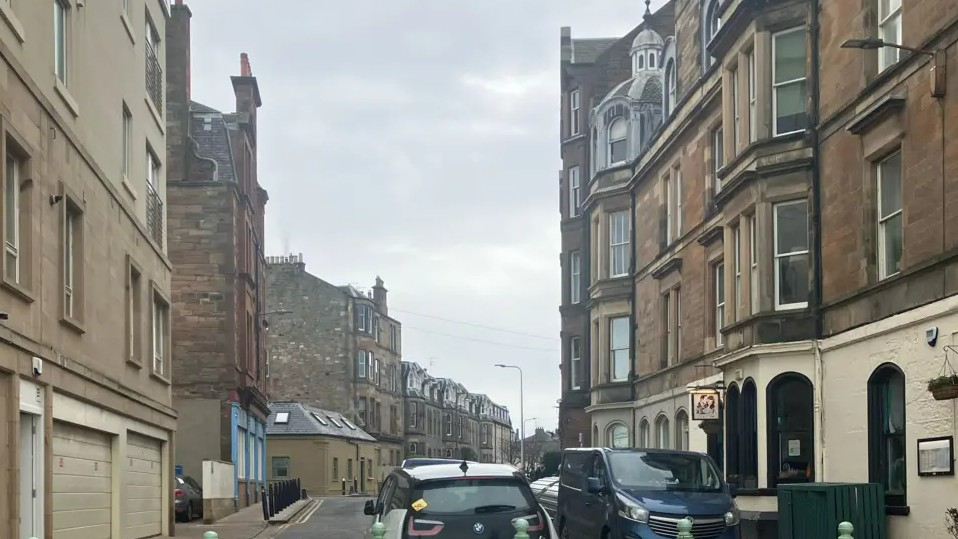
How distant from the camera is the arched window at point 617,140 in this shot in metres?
38.1

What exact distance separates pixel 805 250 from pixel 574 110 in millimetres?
25991

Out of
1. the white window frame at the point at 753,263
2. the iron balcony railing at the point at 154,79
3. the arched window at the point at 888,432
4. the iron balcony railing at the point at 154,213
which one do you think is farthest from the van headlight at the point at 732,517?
the iron balcony railing at the point at 154,79

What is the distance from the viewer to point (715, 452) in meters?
26.5

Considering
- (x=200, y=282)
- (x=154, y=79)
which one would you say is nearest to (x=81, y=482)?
(x=154, y=79)

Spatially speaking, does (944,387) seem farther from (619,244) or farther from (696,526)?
(619,244)

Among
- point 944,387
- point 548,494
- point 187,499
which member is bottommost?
point 187,499

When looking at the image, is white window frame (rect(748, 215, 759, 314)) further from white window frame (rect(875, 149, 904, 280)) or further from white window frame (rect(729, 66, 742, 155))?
white window frame (rect(875, 149, 904, 280))

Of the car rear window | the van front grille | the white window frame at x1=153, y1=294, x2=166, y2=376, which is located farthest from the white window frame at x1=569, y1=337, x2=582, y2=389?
the car rear window

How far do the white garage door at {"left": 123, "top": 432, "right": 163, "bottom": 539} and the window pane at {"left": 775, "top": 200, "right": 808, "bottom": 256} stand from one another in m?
12.4

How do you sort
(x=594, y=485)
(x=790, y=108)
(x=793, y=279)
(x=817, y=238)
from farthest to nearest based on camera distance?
(x=790, y=108)
(x=793, y=279)
(x=817, y=238)
(x=594, y=485)

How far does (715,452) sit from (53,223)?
623 inches

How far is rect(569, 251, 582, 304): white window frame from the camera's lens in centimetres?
4456

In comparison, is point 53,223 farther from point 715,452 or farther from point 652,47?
point 652,47

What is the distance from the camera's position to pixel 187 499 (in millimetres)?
32125
